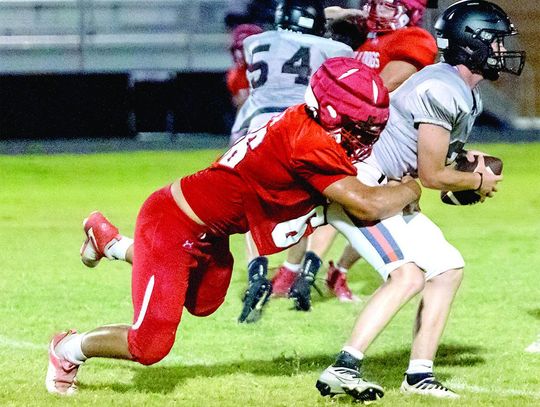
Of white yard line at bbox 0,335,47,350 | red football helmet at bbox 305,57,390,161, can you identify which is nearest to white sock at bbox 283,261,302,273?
white yard line at bbox 0,335,47,350

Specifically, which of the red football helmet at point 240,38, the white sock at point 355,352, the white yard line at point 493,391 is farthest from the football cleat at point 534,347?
the red football helmet at point 240,38

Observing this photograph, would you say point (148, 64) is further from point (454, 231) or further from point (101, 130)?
point (454, 231)

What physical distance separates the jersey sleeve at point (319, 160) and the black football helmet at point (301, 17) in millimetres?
2732

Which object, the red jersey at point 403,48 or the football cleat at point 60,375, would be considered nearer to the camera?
the football cleat at point 60,375

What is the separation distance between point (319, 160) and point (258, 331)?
2158mm

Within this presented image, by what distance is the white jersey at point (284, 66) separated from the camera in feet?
23.7

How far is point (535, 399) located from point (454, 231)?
18.6 ft

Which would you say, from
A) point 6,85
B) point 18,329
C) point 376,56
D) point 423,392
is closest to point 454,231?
point 376,56

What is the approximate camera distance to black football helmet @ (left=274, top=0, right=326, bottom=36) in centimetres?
732

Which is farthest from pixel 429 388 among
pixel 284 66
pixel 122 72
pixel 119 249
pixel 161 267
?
pixel 122 72

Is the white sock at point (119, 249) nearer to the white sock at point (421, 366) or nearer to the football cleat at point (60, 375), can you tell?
the football cleat at point (60, 375)

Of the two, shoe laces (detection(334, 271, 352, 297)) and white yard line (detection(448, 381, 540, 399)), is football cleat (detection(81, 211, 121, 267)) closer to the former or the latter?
white yard line (detection(448, 381, 540, 399))

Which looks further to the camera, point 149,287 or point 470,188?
point 470,188

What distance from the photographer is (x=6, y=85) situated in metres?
18.2
